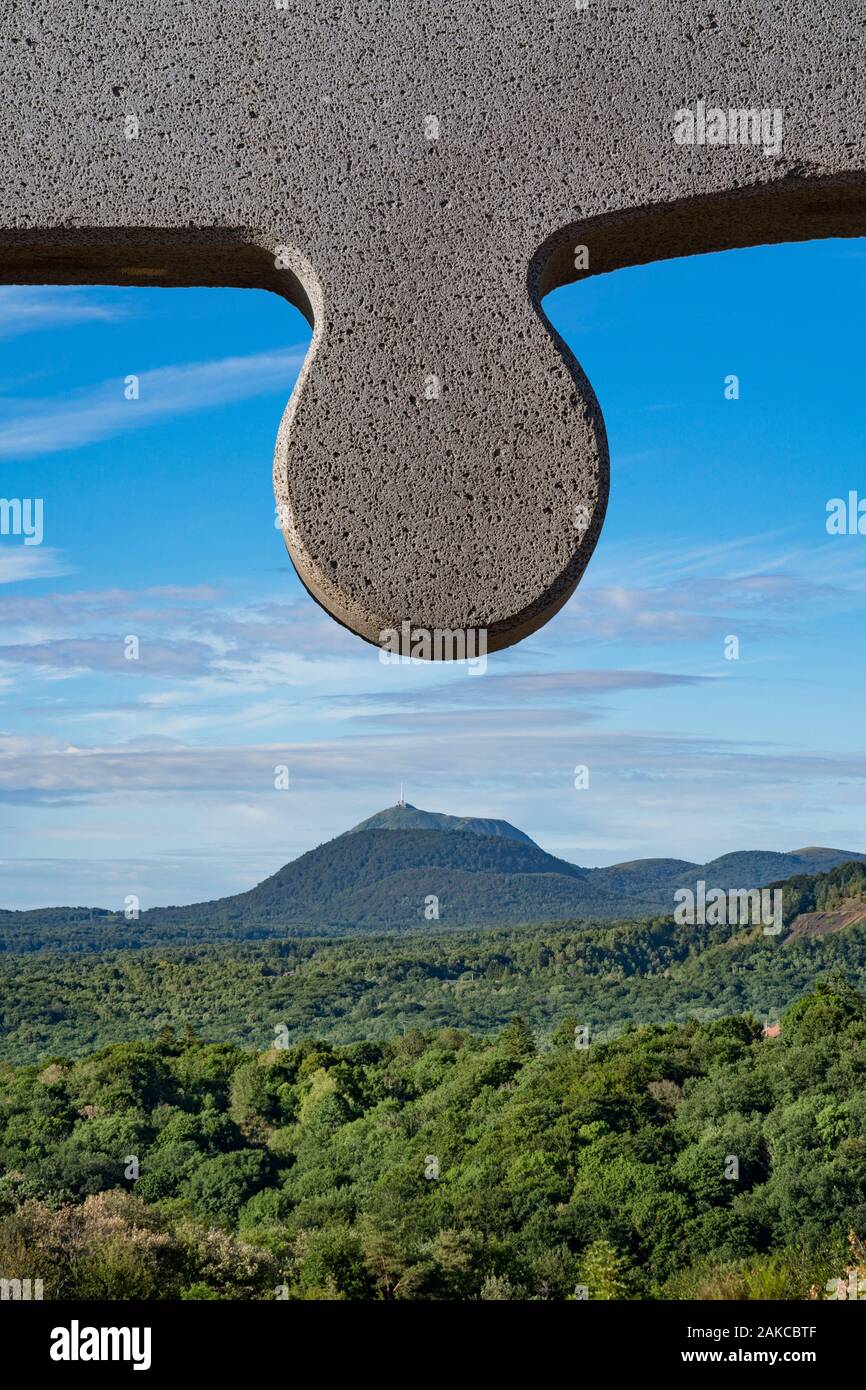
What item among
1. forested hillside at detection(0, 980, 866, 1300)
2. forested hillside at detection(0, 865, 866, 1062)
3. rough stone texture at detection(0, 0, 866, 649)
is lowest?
forested hillside at detection(0, 980, 866, 1300)

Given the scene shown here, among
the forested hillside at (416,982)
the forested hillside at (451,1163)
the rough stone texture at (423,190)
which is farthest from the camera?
the forested hillside at (416,982)

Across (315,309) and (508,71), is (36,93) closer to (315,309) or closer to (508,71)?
(315,309)

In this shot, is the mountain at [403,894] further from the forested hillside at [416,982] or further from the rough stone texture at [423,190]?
the rough stone texture at [423,190]

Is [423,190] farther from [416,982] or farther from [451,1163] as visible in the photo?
[416,982]

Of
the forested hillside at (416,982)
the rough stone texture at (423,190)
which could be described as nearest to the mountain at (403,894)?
the forested hillside at (416,982)

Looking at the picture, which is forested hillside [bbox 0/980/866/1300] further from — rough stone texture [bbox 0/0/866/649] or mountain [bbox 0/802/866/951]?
rough stone texture [bbox 0/0/866/649]

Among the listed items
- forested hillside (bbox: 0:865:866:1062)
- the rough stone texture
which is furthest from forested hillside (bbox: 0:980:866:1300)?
the rough stone texture
